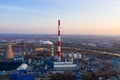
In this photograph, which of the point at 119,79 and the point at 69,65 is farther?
the point at 69,65

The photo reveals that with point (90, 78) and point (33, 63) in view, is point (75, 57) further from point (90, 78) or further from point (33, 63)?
point (90, 78)

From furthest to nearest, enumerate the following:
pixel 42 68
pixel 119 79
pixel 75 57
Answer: pixel 75 57 < pixel 42 68 < pixel 119 79

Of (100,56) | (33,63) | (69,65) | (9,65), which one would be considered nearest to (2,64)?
(9,65)

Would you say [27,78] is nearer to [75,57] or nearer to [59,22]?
[59,22]

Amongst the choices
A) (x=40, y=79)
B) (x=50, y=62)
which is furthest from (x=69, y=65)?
(x=40, y=79)

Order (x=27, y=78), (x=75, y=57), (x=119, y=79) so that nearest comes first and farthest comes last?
(x=27, y=78) → (x=119, y=79) → (x=75, y=57)

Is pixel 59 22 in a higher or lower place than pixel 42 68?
higher

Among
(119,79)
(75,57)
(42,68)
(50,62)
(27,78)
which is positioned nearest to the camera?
(27,78)

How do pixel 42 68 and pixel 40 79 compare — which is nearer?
pixel 40 79

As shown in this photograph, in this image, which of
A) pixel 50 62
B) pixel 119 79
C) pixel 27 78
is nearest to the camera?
pixel 27 78

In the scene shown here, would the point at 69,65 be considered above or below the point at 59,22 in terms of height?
below
